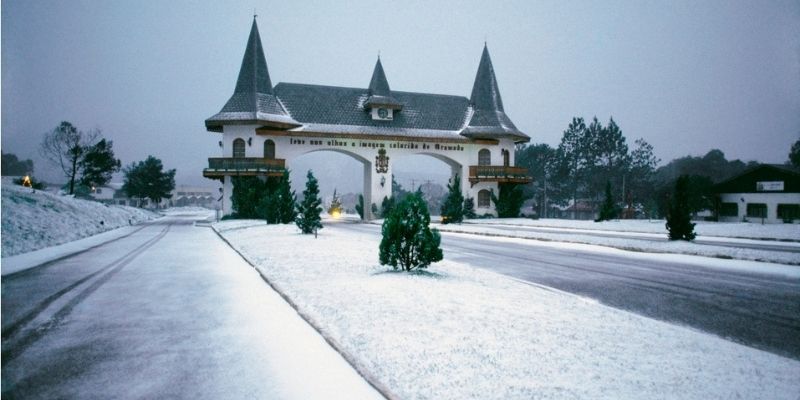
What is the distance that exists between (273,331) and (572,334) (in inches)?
148

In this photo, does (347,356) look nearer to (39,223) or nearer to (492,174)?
(39,223)

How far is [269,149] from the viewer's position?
1638 inches

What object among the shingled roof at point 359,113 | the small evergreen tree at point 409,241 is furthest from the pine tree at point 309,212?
the shingled roof at point 359,113

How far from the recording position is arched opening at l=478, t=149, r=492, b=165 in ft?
155

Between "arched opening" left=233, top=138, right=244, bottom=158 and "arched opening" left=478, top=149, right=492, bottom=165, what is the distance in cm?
2249

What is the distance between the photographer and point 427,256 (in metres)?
10.8

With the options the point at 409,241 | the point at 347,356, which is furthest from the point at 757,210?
the point at 347,356

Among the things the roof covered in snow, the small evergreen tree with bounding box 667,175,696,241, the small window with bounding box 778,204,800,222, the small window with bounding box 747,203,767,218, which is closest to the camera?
the small evergreen tree with bounding box 667,175,696,241

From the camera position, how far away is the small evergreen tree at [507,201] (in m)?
46.5

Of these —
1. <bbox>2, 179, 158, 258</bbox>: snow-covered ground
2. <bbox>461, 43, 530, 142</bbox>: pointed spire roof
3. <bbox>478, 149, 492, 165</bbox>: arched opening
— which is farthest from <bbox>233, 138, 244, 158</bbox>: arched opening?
<bbox>478, 149, 492, 165</bbox>: arched opening

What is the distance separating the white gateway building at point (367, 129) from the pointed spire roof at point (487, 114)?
0.32ft

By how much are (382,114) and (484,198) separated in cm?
1314

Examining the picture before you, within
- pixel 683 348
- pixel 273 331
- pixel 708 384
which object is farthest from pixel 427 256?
Result: pixel 708 384

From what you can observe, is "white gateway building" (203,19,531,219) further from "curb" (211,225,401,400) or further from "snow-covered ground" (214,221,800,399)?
"snow-covered ground" (214,221,800,399)
